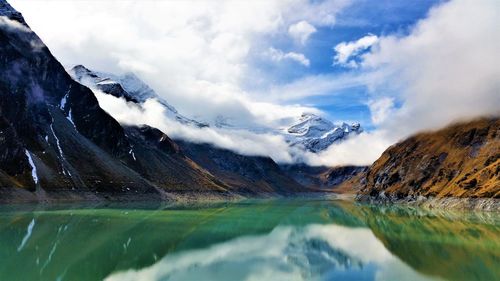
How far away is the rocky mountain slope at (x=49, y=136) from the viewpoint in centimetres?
12825

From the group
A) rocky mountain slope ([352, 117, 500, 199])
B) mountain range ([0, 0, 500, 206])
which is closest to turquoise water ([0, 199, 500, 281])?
mountain range ([0, 0, 500, 206])

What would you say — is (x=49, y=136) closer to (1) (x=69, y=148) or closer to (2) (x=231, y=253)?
(1) (x=69, y=148)

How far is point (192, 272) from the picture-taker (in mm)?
36469

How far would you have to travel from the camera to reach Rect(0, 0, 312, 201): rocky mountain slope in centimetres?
12825

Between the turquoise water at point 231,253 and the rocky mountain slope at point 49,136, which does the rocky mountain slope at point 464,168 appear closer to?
the turquoise water at point 231,253

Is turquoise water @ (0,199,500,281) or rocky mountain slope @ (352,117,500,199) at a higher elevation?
rocky mountain slope @ (352,117,500,199)

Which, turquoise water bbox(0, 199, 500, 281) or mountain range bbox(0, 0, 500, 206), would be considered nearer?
turquoise water bbox(0, 199, 500, 281)

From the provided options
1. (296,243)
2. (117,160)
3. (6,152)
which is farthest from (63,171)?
(296,243)

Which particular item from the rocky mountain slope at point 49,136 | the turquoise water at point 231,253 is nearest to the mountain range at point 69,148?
the rocky mountain slope at point 49,136

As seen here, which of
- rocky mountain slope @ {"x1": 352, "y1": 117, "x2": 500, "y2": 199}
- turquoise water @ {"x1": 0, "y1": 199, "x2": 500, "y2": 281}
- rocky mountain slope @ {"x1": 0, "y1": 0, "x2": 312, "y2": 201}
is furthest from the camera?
rocky mountain slope @ {"x1": 352, "y1": 117, "x2": 500, "y2": 199}

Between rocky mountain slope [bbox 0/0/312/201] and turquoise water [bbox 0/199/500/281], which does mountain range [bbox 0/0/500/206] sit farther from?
turquoise water [bbox 0/199/500/281]

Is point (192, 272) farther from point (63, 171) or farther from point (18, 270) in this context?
point (63, 171)

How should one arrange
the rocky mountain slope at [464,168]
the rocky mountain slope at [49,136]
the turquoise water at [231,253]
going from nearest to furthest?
the turquoise water at [231,253], the rocky mountain slope at [49,136], the rocky mountain slope at [464,168]

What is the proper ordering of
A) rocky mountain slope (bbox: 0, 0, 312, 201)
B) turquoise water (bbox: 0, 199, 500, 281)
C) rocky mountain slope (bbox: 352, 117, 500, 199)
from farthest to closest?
1. rocky mountain slope (bbox: 352, 117, 500, 199)
2. rocky mountain slope (bbox: 0, 0, 312, 201)
3. turquoise water (bbox: 0, 199, 500, 281)
